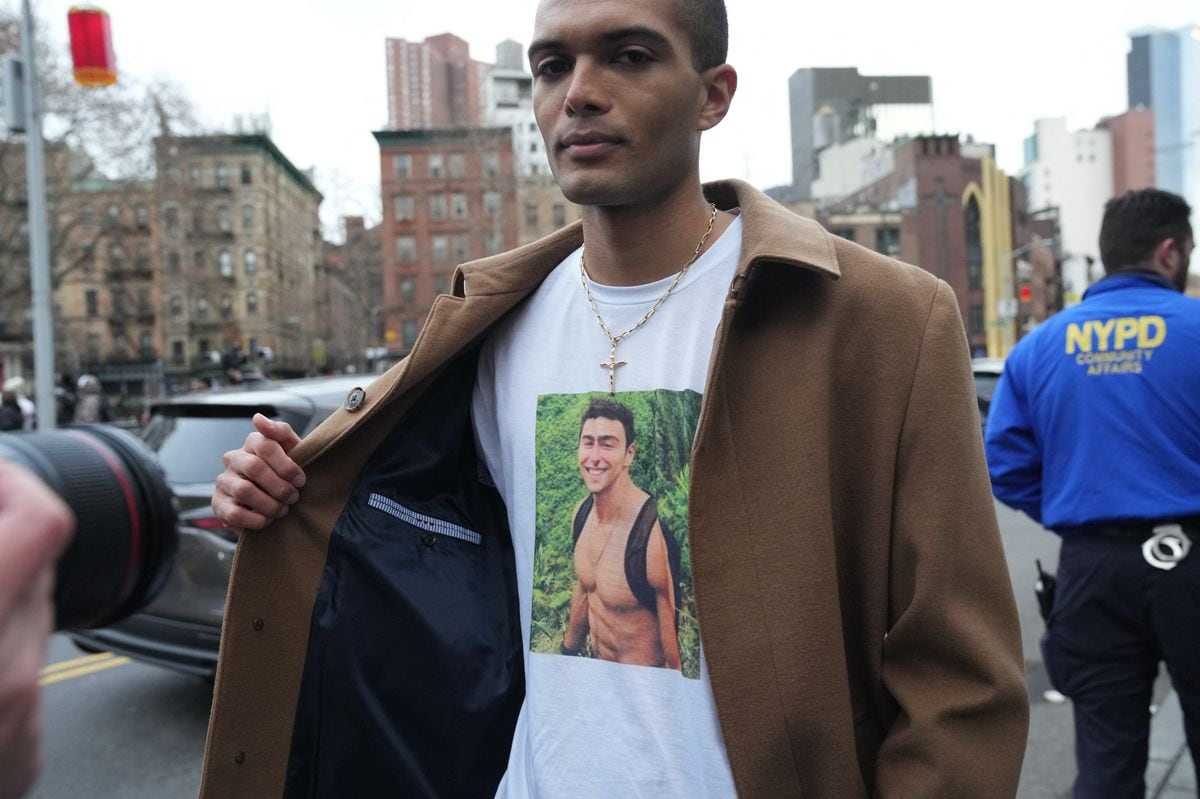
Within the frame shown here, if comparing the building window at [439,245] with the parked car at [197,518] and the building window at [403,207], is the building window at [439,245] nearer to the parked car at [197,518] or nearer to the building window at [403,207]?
the building window at [403,207]

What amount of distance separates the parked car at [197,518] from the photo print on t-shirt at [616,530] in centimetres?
365

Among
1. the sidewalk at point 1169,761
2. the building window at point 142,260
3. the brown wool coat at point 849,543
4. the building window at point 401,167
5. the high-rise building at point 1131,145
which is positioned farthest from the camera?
the high-rise building at point 1131,145

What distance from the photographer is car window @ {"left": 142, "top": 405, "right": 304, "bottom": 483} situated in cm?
543

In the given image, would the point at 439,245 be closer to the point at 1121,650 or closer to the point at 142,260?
the point at 142,260

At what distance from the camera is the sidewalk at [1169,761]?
389 cm

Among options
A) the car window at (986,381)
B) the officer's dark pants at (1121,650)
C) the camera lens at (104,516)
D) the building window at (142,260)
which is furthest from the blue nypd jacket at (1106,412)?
the building window at (142,260)

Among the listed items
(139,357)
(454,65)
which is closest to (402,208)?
(139,357)

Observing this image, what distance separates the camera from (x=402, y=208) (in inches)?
2842

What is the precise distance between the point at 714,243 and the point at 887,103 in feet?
428

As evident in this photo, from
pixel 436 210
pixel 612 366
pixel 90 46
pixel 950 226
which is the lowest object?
pixel 612 366

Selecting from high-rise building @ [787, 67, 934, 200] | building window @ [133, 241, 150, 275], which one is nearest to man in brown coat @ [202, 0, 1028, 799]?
building window @ [133, 241, 150, 275]

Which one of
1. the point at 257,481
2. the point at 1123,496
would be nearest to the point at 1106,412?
the point at 1123,496

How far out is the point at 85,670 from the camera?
647 centimetres

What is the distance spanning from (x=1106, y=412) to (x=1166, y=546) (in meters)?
0.43
